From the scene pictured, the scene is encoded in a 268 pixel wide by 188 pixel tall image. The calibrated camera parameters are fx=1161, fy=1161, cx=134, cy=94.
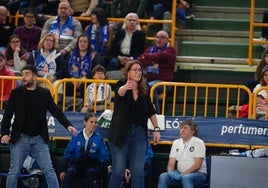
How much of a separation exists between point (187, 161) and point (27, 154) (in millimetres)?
2465

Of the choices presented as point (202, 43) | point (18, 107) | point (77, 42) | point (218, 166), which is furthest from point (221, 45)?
point (18, 107)

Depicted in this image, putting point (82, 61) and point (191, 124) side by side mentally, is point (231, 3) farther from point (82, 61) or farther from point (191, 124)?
point (191, 124)

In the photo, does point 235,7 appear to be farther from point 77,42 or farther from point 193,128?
point 193,128

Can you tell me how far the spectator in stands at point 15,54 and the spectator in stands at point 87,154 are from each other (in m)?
2.80

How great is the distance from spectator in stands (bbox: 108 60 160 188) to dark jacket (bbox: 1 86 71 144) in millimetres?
788

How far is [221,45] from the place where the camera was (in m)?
21.7

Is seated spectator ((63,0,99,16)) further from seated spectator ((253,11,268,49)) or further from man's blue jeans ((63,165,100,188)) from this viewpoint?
man's blue jeans ((63,165,100,188))

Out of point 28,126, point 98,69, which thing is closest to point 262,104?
point 98,69

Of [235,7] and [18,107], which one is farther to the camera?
[235,7]

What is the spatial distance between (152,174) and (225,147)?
1.24 metres

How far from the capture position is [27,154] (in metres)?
16.9

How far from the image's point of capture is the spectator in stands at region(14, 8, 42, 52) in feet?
69.3

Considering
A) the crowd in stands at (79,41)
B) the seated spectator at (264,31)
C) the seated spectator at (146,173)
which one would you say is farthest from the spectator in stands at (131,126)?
the seated spectator at (264,31)

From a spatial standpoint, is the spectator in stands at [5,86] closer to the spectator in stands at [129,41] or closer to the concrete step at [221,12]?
the spectator in stands at [129,41]
